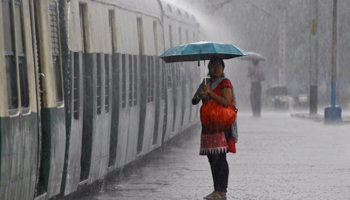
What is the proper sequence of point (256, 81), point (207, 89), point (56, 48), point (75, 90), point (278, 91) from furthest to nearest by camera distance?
point (278, 91) < point (256, 81) < point (207, 89) < point (75, 90) < point (56, 48)

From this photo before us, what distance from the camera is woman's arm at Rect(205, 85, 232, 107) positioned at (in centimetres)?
809

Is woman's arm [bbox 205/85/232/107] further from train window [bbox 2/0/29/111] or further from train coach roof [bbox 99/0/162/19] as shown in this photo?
train window [bbox 2/0/29/111]

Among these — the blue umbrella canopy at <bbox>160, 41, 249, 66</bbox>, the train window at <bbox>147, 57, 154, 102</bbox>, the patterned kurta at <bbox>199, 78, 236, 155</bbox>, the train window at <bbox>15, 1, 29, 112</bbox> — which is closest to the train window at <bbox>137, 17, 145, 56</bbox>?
the train window at <bbox>147, 57, 154, 102</bbox>

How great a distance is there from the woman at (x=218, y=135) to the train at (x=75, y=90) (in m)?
1.26

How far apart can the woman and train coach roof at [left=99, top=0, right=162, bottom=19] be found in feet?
5.89

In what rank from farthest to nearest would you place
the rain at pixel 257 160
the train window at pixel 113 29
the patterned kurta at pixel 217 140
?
the train window at pixel 113 29
the rain at pixel 257 160
the patterned kurta at pixel 217 140

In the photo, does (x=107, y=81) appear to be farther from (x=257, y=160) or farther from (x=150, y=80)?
(x=257, y=160)

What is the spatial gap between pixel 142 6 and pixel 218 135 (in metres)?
3.89

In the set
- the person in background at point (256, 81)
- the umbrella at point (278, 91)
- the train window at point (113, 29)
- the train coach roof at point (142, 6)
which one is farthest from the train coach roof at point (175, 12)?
the umbrella at point (278, 91)

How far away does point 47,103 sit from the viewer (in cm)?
699

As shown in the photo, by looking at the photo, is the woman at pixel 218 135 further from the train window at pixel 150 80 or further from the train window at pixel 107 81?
the train window at pixel 150 80

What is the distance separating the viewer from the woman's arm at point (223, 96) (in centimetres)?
809

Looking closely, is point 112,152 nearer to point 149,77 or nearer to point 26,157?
point 149,77

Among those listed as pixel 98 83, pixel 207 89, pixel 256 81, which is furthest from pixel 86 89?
pixel 256 81
